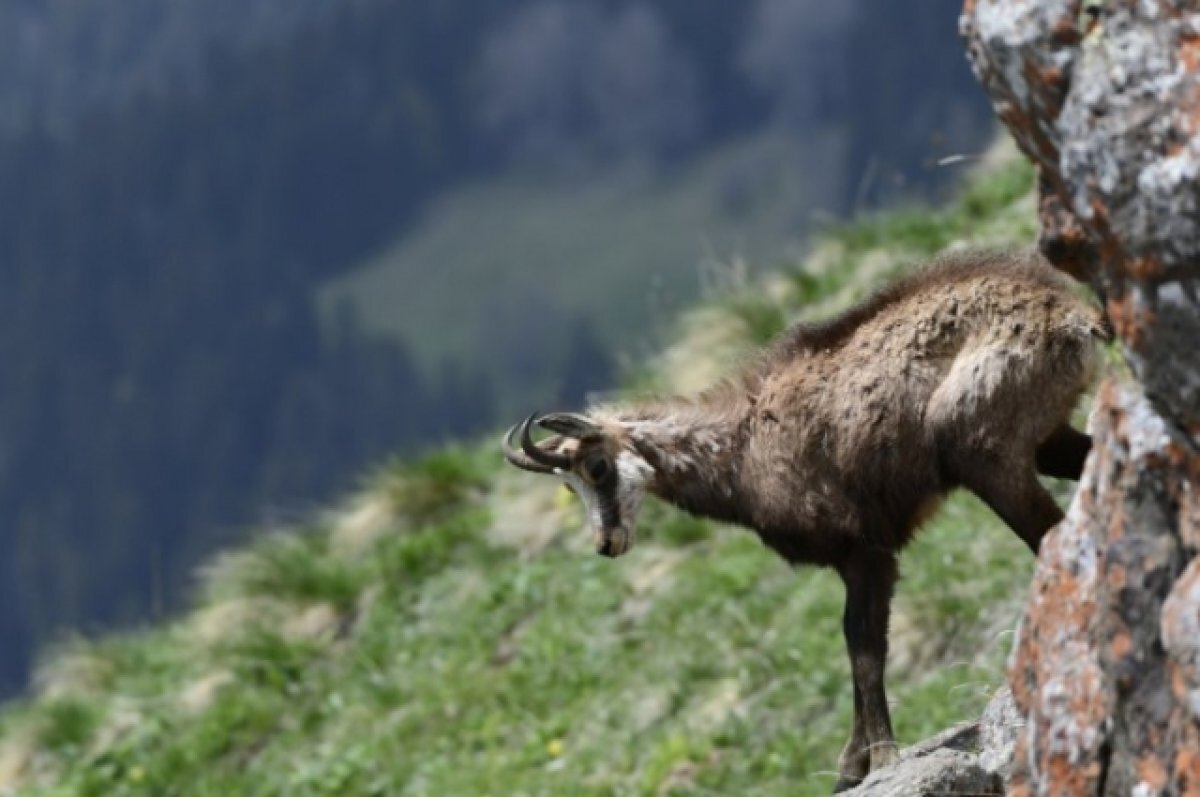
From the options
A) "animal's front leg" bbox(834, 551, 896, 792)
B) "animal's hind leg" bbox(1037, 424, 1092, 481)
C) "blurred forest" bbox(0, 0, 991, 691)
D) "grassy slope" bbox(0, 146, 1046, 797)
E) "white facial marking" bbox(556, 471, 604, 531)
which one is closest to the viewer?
"animal's hind leg" bbox(1037, 424, 1092, 481)

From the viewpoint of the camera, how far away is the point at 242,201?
96500 millimetres

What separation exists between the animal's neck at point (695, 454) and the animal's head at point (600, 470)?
75 millimetres

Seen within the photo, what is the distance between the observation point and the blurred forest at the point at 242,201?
7375cm

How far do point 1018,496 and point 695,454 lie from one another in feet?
5.69

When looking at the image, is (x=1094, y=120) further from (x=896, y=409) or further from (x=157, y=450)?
(x=157, y=450)

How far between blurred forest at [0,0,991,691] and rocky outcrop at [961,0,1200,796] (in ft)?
208

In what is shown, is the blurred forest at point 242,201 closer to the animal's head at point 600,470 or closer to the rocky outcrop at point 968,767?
the animal's head at point 600,470

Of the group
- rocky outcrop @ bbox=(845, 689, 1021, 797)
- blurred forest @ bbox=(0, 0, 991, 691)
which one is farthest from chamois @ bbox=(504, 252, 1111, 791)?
blurred forest @ bbox=(0, 0, 991, 691)

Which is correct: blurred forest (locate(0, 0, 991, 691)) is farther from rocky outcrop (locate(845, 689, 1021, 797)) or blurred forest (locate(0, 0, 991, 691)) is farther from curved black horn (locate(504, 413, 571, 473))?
rocky outcrop (locate(845, 689, 1021, 797))

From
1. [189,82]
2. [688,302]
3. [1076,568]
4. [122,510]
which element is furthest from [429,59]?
[1076,568]

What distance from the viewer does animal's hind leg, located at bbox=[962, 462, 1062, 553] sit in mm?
6121

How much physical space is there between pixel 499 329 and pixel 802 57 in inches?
515

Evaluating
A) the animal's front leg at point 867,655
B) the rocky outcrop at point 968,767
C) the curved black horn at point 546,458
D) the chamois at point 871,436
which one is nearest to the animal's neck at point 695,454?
the chamois at point 871,436

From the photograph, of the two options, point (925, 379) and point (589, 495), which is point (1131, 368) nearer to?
point (925, 379)
